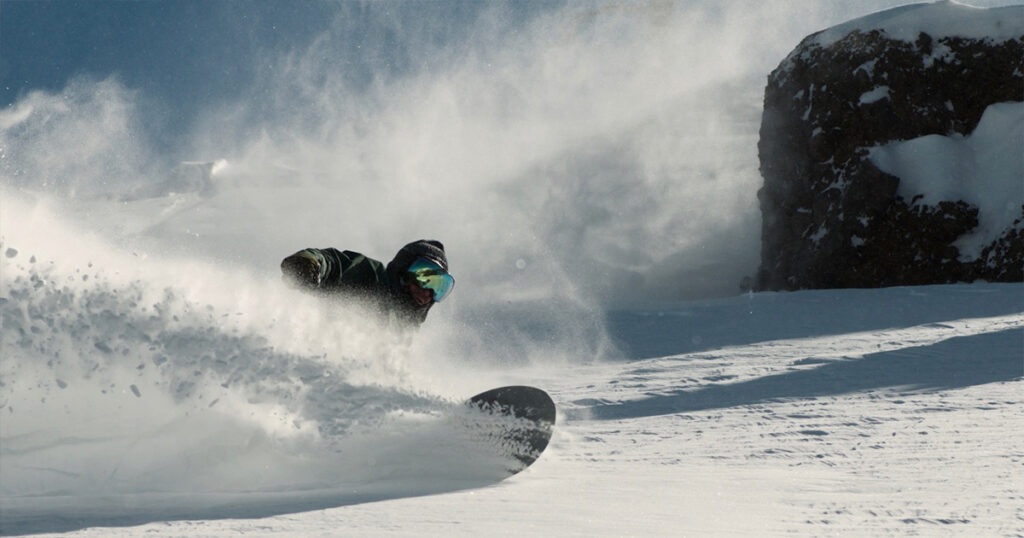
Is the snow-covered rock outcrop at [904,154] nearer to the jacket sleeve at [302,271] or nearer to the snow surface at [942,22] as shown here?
the snow surface at [942,22]

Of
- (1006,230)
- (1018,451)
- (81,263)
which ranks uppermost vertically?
(1006,230)

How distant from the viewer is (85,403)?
3.09 m

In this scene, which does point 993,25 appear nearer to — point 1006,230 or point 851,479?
point 1006,230

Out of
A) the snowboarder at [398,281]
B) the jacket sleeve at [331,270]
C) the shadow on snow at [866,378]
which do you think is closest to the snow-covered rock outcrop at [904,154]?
the shadow on snow at [866,378]

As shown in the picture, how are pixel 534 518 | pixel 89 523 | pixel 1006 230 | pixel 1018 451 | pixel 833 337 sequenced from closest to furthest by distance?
1. pixel 89 523
2. pixel 534 518
3. pixel 1018 451
4. pixel 833 337
5. pixel 1006 230

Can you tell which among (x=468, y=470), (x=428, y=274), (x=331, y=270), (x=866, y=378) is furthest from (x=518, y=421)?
(x=866, y=378)

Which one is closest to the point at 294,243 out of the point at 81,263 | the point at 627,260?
the point at 627,260

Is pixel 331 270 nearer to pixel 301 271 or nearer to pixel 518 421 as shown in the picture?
pixel 301 271

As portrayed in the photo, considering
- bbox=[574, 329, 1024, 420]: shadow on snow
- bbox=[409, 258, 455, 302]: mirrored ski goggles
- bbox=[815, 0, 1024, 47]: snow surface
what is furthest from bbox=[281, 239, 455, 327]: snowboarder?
A: bbox=[815, 0, 1024, 47]: snow surface

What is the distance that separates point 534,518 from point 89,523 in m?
A: 1.20

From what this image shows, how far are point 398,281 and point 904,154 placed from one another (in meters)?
9.93

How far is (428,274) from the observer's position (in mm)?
3730

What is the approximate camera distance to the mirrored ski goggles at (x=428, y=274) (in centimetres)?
372

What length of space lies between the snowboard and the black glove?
29.9 inches
